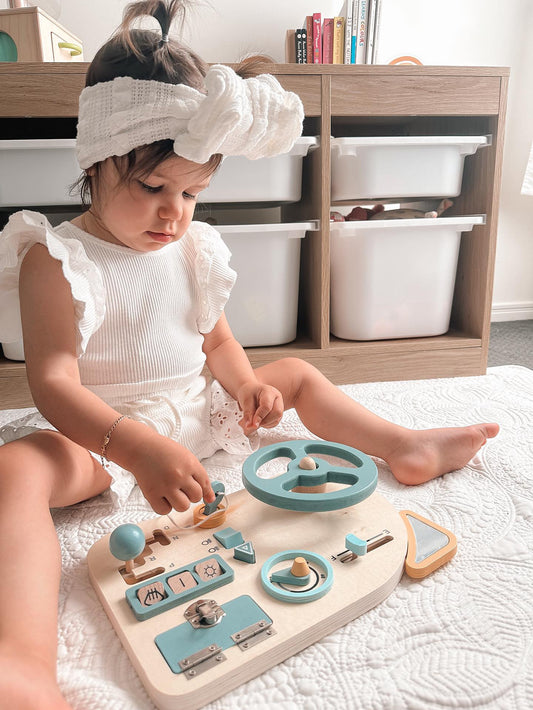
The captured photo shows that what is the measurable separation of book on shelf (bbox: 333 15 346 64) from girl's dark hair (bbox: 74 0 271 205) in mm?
973

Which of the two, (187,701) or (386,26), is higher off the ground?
(386,26)

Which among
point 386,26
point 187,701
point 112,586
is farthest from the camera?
point 386,26

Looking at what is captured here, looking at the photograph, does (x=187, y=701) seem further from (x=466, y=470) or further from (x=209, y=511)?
(x=466, y=470)

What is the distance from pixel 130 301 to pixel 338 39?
1.12 meters

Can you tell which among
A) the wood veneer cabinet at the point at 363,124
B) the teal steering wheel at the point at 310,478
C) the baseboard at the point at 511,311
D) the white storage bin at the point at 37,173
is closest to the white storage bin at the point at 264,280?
the wood veneer cabinet at the point at 363,124

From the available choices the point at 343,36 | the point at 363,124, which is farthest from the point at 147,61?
the point at 343,36

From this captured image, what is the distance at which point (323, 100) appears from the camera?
1096mm

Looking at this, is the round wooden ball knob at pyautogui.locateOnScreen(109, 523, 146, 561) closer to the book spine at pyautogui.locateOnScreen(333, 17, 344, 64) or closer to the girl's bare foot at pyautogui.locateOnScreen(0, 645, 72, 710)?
the girl's bare foot at pyautogui.locateOnScreen(0, 645, 72, 710)

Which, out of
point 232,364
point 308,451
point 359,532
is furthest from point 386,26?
point 359,532

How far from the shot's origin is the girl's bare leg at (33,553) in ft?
1.20

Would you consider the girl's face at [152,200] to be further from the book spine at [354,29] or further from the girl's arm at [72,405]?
the book spine at [354,29]

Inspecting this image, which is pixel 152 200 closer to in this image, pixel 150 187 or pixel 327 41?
pixel 150 187

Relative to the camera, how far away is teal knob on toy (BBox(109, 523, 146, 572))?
48 centimetres

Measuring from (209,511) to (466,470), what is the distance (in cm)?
34
